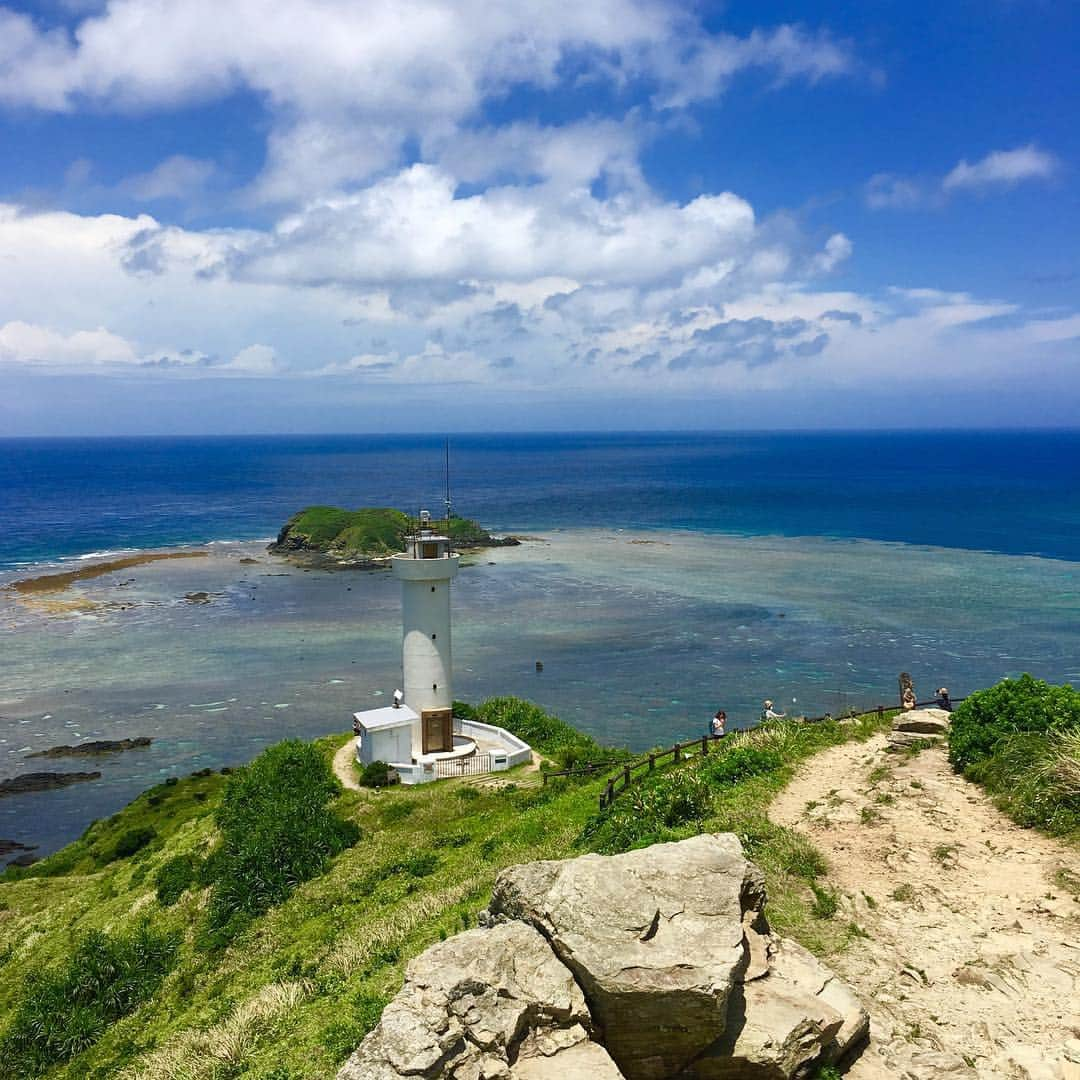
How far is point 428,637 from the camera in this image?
1163 inches

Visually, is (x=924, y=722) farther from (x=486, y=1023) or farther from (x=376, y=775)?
(x=486, y=1023)

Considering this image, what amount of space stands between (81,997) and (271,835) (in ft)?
17.3

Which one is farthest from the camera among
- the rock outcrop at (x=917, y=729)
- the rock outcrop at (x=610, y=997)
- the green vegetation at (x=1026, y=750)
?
the rock outcrop at (x=917, y=729)

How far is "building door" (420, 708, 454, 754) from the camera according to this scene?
2911cm

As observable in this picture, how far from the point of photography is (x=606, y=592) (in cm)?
7350

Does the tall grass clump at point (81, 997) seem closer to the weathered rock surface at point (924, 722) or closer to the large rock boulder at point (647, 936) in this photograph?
the large rock boulder at point (647, 936)

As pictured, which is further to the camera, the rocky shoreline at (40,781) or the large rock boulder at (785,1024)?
the rocky shoreline at (40,781)

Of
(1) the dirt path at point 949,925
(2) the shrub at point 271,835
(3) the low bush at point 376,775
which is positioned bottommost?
(3) the low bush at point 376,775

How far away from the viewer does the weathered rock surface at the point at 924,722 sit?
70.8 ft

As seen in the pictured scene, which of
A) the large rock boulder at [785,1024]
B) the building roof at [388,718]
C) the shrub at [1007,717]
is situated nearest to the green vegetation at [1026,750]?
the shrub at [1007,717]

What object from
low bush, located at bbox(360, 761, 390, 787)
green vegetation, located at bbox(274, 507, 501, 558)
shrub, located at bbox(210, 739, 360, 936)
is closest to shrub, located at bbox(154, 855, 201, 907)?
shrub, located at bbox(210, 739, 360, 936)

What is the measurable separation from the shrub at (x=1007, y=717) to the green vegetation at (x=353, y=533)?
241 feet

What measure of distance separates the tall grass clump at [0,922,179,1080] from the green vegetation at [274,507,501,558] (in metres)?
72.8

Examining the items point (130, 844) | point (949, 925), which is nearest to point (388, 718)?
point (130, 844)
